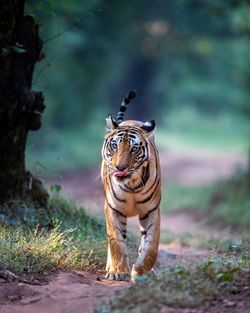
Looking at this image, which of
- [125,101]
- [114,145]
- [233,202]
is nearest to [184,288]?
[114,145]

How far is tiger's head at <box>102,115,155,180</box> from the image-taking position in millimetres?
7492

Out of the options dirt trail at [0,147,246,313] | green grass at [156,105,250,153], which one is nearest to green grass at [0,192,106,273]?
dirt trail at [0,147,246,313]

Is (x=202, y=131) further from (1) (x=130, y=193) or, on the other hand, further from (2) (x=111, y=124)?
(1) (x=130, y=193)

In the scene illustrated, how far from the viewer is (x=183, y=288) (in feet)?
19.6

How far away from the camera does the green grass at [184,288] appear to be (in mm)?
5703

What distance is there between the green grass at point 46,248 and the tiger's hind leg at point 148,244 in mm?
591

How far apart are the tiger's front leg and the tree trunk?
5.28ft

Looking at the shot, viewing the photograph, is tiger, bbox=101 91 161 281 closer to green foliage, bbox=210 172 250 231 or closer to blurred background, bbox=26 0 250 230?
blurred background, bbox=26 0 250 230

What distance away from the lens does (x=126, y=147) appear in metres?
7.61

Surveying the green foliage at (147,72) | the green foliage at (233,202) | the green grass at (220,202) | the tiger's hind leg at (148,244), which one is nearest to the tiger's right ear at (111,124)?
the tiger's hind leg at (148,244)

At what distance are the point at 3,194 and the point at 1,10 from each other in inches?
82.4

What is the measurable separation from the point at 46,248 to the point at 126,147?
123 centimetres

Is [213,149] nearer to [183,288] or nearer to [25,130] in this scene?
[25,130]

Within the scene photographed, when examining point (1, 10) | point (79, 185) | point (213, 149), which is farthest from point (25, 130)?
point (213, 149)
